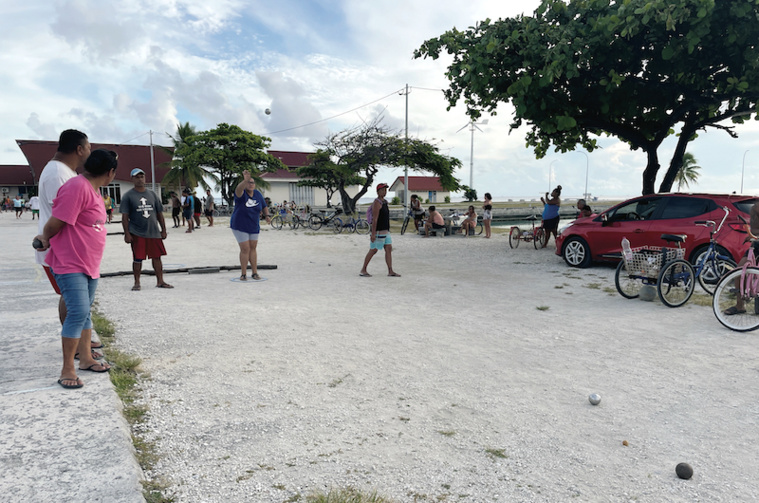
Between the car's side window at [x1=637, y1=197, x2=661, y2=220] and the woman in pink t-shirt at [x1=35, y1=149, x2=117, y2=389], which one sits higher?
the car's side window at [x1=637, y1=197, x2=661, y2=220]

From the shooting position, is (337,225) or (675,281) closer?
(675,281)

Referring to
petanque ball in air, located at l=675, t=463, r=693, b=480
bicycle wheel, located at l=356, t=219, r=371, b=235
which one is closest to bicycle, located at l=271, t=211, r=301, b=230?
bicycle wheel, located at l=356, t=219, r=371, b=235

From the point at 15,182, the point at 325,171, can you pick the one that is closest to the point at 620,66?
the point at 325,171

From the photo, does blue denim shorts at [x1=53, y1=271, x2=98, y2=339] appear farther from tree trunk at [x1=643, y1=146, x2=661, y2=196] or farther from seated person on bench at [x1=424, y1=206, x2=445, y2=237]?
seated person on bench at [x1=424, y1=206, x2=445, y2=237]

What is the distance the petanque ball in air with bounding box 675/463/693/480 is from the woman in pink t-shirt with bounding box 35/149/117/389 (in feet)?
13.4

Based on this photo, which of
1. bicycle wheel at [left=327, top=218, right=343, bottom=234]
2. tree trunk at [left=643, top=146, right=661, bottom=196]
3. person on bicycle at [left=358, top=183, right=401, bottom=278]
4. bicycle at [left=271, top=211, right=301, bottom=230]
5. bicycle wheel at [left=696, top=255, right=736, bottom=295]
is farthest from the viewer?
bicycle at [left=271, top=211, right=301, bottom=230]

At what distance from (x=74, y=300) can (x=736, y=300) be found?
23.2 ft

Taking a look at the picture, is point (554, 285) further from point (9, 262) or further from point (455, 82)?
point (9, 262)

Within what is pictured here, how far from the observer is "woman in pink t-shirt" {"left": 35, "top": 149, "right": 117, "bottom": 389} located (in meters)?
3.63

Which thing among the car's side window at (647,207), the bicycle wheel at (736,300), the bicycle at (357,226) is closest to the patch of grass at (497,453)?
the bicycle wheel at (736,300)

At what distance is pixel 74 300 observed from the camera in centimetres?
373

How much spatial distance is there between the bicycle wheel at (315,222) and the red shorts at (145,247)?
1481 cm

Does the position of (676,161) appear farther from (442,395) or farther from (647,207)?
(442,395)

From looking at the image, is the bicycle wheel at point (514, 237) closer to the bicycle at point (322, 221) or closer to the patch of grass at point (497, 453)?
the bicycle at point (322, 221)
